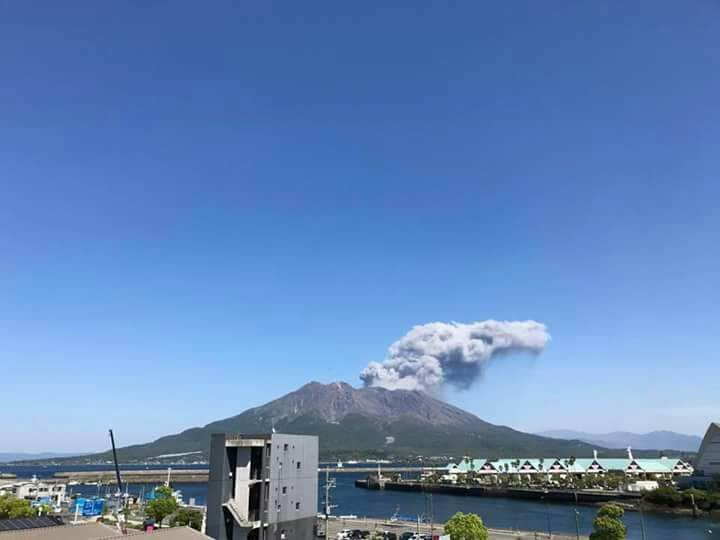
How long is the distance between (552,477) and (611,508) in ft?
305

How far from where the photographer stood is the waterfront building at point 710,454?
303ft

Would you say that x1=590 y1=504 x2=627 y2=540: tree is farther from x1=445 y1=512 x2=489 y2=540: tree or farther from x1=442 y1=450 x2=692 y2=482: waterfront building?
x1=442 y1=450 x2=692 y2=482: waterfront building

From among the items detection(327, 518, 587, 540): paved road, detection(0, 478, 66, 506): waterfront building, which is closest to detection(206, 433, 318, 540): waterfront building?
detection(327, 518, 587, 540): paved road

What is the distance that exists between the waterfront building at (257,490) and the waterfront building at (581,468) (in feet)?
351

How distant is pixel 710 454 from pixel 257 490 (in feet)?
317

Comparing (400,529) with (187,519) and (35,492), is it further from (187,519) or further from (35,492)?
(35,492)

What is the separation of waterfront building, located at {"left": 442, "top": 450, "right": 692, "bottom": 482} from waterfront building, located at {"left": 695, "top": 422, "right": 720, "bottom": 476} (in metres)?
19.6

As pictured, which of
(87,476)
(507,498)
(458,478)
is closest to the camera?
(507,498)

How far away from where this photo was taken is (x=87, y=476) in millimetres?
171125

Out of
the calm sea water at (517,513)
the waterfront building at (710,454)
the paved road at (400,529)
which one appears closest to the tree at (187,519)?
the paved road at (400,529)

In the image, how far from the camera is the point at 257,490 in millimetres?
27609

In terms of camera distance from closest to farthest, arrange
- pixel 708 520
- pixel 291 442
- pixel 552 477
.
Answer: pixel 291 442 < pixel 708 520 < pixel 552 477

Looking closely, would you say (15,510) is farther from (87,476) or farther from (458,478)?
(87,476)

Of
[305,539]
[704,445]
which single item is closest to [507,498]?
[704,445]
